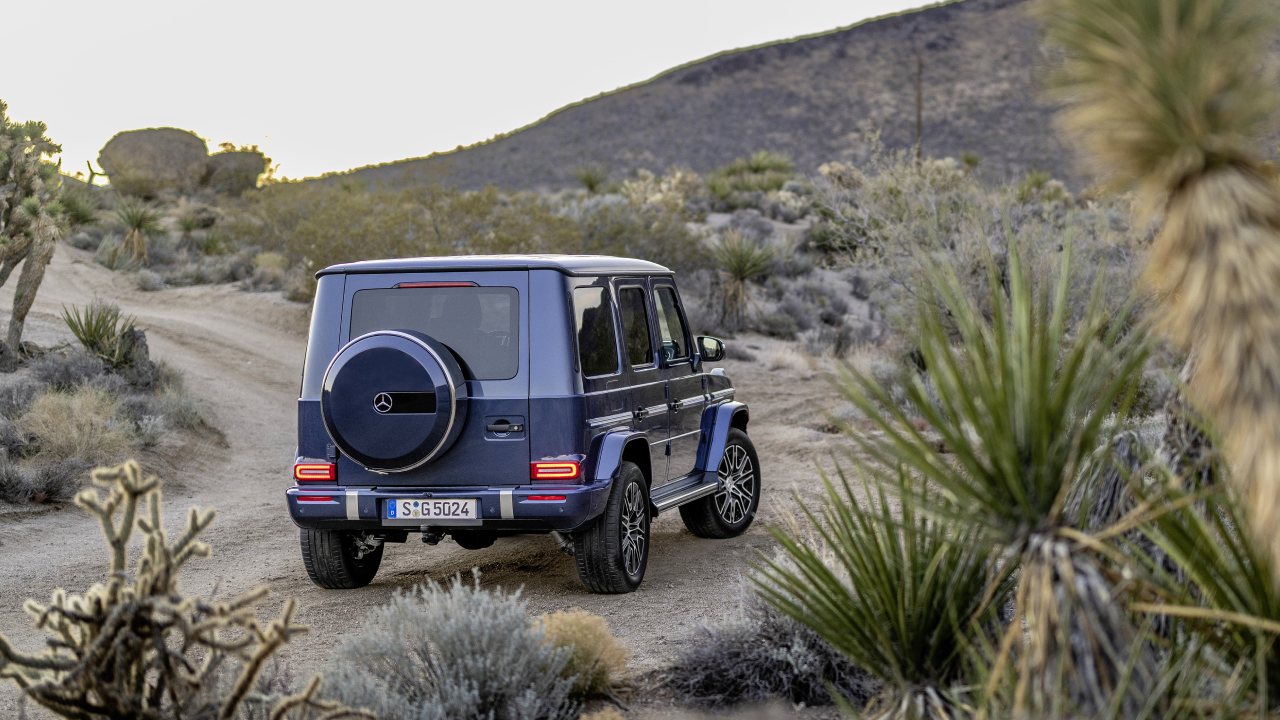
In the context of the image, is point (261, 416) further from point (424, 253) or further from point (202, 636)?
point (202, 636)

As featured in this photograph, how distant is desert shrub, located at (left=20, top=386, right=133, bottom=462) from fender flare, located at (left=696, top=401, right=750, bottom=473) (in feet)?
21.4

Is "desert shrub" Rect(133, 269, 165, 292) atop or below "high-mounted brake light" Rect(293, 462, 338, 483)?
atop

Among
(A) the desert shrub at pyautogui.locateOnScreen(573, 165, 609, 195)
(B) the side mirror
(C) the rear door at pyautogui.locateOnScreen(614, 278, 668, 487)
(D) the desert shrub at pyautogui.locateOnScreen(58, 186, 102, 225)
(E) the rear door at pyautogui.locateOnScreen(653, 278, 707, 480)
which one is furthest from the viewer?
(A) the desert shrub at pyautogui.locateOnScreen(573, 165, 609, 195)

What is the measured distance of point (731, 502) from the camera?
928 cm

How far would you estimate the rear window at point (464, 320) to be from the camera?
702 cm

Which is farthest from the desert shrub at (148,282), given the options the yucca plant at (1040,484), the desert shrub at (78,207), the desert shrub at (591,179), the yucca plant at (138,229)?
the yucca plant at (1040,484)

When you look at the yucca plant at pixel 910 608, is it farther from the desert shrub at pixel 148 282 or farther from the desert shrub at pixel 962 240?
the desert shrub at pixel 148 282

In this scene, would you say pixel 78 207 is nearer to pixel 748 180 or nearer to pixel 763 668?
pixel 748 180

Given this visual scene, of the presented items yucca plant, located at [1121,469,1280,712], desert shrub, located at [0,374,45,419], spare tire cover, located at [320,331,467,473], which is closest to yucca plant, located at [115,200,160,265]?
desert shrub, located at [0,374,45,419]

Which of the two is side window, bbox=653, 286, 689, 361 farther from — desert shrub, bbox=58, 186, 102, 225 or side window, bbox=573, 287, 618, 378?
desert shrub, bbox=58, 186, 102, 225

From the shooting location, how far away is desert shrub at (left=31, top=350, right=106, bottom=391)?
1486 centimetres

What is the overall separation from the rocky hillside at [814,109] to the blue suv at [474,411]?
59.1 m

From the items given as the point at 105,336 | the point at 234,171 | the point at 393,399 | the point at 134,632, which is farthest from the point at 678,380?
the point at 234,171

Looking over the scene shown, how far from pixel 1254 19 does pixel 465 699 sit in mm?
3418
